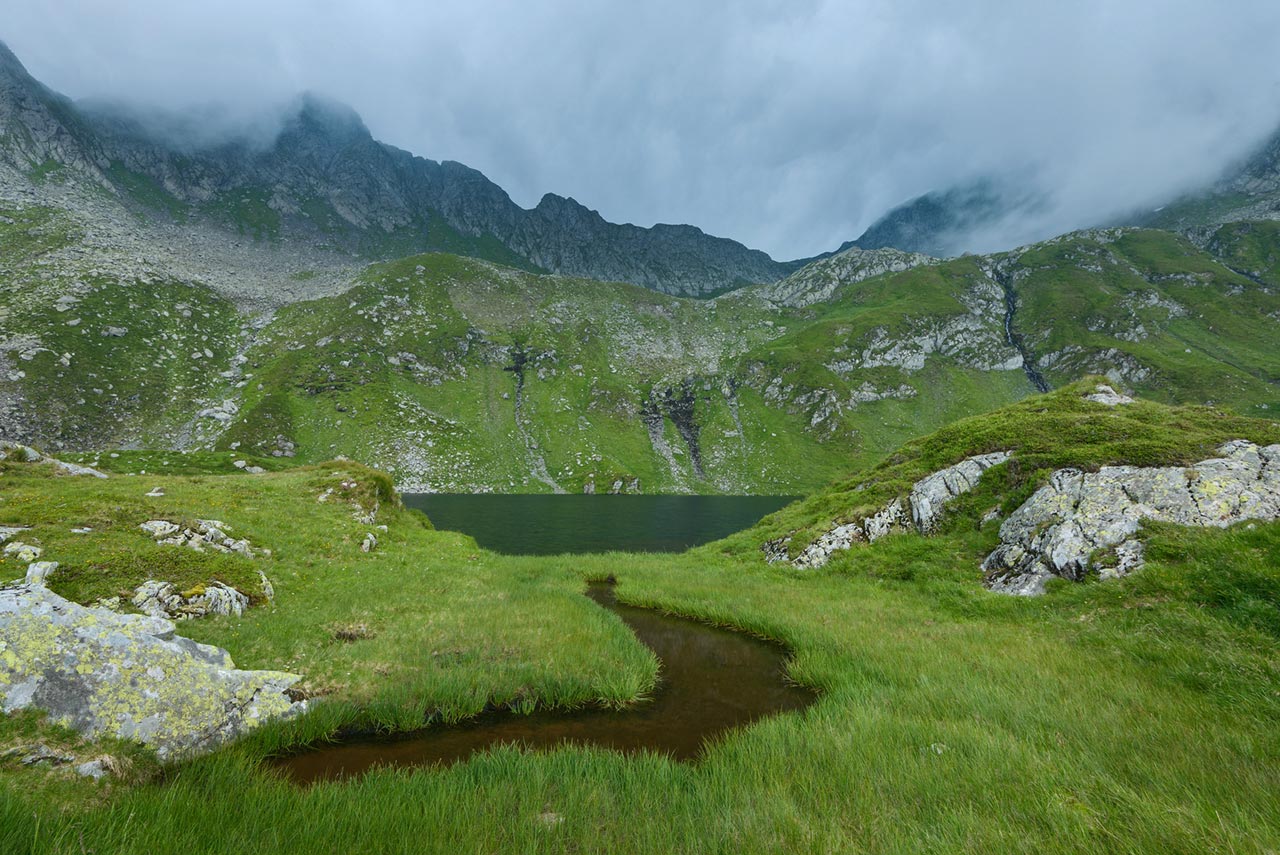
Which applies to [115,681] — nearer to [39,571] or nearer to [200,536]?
[39,571]

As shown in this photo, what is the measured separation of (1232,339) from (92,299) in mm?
378765

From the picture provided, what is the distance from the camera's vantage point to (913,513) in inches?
969

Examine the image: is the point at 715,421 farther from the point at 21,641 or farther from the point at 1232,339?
the point at 1232,339

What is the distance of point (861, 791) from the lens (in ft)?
21.2

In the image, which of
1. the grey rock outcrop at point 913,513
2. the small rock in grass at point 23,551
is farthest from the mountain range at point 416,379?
the grey rock outcrop at point 913,513

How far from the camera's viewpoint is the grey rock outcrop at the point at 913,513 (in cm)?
2405

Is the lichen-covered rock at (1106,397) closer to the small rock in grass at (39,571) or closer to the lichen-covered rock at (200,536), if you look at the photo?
the lichen-covered rock at (200,536)

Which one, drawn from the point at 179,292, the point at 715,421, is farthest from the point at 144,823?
the point at 179,292

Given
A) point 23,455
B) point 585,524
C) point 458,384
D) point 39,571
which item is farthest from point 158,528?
point 458,384

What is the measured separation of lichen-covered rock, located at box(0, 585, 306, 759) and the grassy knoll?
45 centimetres

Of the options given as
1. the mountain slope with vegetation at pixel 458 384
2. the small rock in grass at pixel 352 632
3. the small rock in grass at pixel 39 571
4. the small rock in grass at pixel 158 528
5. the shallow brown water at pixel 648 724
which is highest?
the mountain slope with vegetation at pixel 458 384

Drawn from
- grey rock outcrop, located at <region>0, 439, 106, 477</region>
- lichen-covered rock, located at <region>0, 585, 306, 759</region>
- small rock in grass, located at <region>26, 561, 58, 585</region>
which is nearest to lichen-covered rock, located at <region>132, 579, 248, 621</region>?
small rock in grass, located at <region>26, 561, 58, 585</region>

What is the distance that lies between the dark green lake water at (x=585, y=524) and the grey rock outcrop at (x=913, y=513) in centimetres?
2142

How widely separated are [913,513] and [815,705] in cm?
1768
